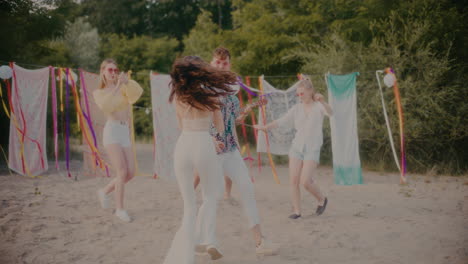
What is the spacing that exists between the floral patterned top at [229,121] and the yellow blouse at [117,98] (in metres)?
1.45

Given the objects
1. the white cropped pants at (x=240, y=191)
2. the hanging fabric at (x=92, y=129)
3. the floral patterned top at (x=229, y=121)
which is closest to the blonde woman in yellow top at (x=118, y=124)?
the floral patterned top at (x=229, y=121)

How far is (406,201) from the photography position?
5.93 metres

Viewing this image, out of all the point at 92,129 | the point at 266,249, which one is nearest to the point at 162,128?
the point at 92,129

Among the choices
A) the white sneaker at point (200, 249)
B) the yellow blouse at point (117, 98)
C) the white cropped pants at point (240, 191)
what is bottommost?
the white sneaker at point (200, 249)

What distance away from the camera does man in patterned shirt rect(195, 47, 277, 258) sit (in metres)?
3.43

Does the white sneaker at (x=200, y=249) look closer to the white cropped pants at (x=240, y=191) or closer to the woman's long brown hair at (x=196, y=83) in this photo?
the white cropped pants at (x=240, y=191)

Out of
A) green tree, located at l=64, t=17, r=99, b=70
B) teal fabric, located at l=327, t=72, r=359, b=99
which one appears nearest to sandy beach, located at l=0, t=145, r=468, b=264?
teal fabric, located at l=327, t=72, r=359, b=99

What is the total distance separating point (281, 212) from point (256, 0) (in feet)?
36.3

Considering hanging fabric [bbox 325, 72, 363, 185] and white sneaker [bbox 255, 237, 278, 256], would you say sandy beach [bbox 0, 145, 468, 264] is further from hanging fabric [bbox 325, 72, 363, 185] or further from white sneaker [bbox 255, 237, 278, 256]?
hanging fabric [bbox 325, 72, 363, 185]

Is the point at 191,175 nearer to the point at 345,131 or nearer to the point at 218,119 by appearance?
the point at 218,119

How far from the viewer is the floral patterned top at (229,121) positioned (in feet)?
11.9

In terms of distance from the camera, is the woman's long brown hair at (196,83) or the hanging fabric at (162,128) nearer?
the woman's long brown hair at (196,83)

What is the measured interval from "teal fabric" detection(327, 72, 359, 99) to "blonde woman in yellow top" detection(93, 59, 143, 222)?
4.04 m

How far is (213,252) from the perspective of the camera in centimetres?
327
